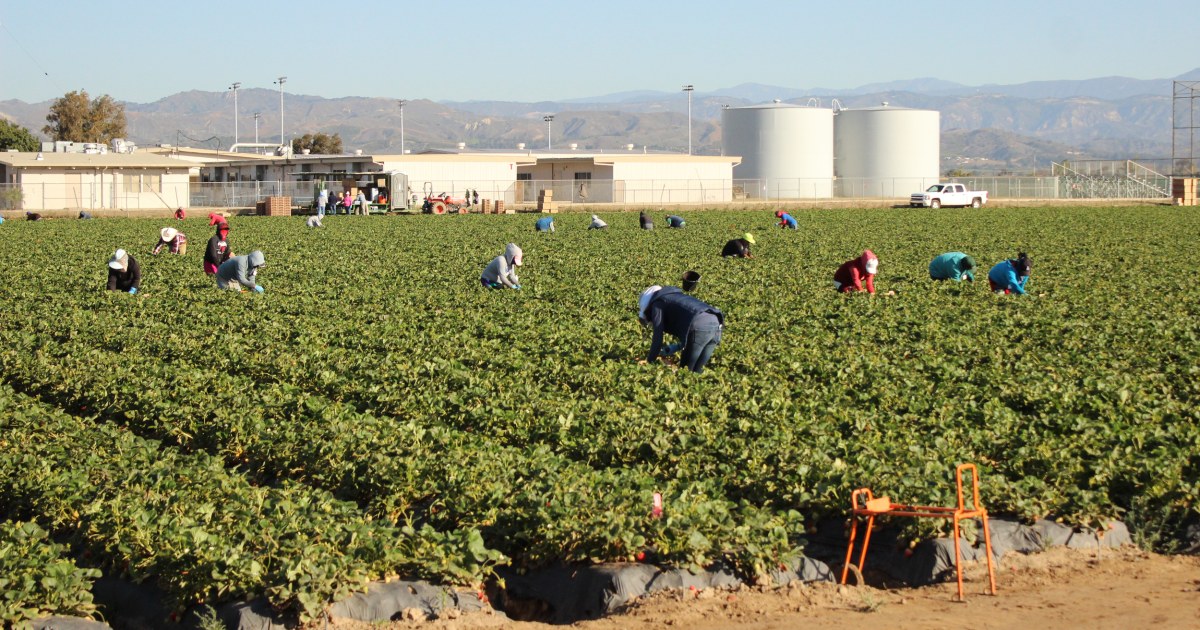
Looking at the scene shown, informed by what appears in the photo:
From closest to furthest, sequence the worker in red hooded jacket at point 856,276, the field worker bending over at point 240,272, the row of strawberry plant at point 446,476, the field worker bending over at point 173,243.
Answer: the row of strawberry plant at point 446,476
the worker in red hooded jacket at point 856,276
the field worker bending over at point 240,272
the field worker bending over at point 173,243

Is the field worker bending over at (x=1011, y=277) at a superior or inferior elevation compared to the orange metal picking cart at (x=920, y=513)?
superior

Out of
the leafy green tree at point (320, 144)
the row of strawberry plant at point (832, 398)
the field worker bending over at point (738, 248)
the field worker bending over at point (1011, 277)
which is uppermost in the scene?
the leafy green tree at point (320, 144)

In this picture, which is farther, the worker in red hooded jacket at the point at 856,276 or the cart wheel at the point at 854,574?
the worker in red hooded jacket at the point at 856,276

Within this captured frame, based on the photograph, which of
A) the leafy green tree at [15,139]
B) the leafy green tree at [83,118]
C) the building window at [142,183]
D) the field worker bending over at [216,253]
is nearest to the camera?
the field worker bending over at [216,253]

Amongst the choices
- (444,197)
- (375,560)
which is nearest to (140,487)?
(375,560)

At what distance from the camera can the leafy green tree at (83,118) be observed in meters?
128

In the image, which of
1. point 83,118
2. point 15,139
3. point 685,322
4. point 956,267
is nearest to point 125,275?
point 685,322

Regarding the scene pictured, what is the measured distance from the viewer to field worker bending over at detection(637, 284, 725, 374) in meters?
14.2

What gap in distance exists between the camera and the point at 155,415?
12.9 metres

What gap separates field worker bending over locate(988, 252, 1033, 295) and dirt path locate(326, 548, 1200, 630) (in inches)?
547

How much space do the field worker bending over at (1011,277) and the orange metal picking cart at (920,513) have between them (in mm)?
14092

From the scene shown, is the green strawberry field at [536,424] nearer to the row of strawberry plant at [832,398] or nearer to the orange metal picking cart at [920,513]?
the row of strawberry plant at [832,398]

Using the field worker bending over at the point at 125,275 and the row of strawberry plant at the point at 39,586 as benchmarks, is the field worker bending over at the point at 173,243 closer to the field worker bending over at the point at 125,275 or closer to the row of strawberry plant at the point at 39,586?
the field worker bending over at the point at 125,275

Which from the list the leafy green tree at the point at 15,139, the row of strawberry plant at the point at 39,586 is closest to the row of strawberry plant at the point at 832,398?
the row of strawberry plant at the point at 39,586
